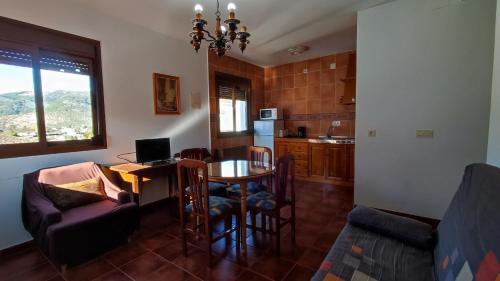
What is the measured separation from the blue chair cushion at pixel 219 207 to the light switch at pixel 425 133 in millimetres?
2335

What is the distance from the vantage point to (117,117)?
3080 mm

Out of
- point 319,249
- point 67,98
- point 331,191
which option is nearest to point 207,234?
point 319,249

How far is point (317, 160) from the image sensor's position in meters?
4.74

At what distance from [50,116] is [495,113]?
15.1 ft

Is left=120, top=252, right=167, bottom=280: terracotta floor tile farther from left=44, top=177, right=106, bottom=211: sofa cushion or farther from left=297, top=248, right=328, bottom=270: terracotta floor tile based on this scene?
left=297, top=248, right=328, bottom=270: terracotta floor tile

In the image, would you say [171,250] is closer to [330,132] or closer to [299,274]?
[299,274]

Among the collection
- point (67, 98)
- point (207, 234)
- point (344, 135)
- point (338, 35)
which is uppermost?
point (338, 35)

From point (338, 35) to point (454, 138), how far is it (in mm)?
2248

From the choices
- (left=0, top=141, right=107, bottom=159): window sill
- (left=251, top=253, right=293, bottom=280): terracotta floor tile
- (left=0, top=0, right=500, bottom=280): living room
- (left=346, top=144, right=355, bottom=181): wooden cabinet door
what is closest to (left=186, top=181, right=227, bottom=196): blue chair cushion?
(left=0, top=0, right=500, bottom=280): living room

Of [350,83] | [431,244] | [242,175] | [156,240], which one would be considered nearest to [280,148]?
[350,83]

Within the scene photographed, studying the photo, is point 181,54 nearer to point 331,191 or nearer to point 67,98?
point 67,98

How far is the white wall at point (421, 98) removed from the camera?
8.17 feet

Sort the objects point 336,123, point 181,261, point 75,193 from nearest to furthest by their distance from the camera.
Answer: point 181,261
point 75,193
point 336,123

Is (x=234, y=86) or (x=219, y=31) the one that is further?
(x=234, y=86)
